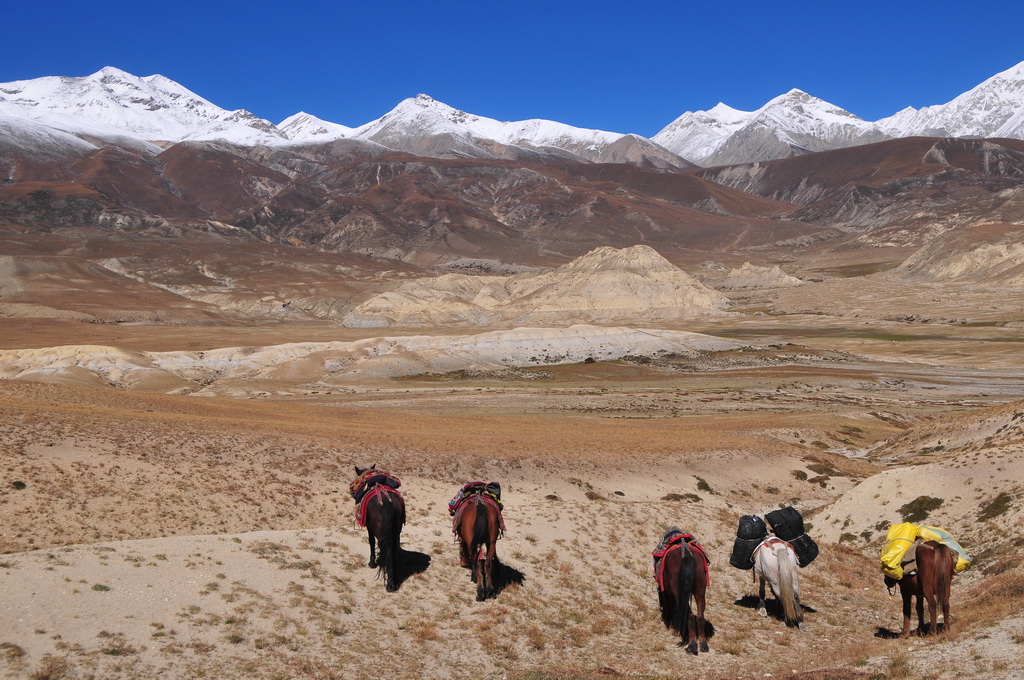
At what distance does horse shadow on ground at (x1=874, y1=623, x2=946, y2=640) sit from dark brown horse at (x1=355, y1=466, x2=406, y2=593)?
350 inches

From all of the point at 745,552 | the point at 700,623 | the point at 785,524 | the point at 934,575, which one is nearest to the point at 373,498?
the point at 700,623

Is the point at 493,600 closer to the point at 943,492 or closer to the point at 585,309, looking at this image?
the point at 943,492

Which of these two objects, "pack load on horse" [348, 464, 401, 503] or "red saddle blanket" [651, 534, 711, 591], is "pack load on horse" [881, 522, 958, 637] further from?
"pack load on horse" [348, 464, 401, 503]

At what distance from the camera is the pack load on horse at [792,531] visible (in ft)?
47.3

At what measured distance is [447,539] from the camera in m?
17.8

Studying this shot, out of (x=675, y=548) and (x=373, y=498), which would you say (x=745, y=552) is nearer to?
(x=675, y=548)

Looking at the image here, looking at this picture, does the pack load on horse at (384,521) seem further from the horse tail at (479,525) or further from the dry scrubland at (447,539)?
the horse tail at (479,525)

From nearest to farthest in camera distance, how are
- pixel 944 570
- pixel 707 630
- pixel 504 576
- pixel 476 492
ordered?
pixel 944 570, pixel 707 630, pixel 476 492, pixel 504 576

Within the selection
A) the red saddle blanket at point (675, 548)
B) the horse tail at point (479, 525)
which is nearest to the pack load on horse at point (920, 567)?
the red saddle blanket at point (675, 548)

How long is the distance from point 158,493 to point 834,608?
16.1 m

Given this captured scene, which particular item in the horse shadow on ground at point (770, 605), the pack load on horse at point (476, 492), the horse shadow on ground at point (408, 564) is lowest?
the horse shadow on ground at point (770, 605)

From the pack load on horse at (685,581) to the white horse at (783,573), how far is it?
5.97ft

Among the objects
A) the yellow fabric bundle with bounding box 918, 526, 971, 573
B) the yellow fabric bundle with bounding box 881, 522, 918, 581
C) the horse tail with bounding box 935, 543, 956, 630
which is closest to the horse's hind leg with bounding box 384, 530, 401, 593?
the yellow fabric bundle with bounding box 881, 522, 918, 581

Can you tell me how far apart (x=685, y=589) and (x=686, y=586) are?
7 centimetres
